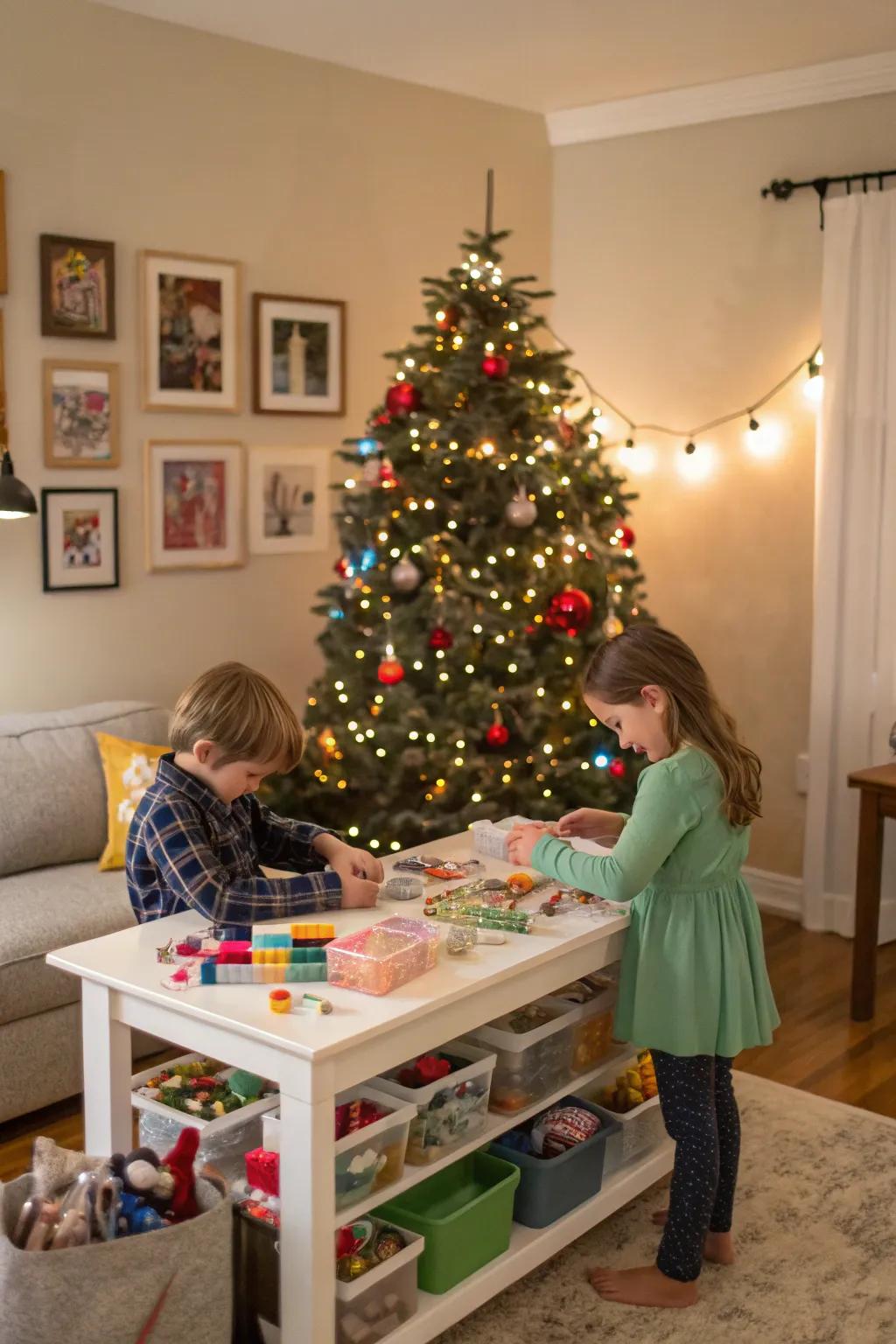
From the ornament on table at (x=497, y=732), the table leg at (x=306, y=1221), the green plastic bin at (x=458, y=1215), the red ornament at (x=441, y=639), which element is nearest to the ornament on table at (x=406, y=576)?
the red ornament at (x=441, y=639)

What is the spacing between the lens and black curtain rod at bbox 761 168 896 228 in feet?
15.0

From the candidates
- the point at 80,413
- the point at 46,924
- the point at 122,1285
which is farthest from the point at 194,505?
the point at 122,1285

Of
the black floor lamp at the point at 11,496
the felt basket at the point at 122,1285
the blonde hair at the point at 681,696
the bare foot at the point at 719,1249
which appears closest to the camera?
the felt basket at the point at 122,1285

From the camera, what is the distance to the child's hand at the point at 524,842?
2670 millimetres

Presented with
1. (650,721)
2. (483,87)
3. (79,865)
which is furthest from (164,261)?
(650,721)

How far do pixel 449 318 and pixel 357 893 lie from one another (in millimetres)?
2333

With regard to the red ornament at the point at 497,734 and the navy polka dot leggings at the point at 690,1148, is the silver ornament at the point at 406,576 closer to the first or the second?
the red ornament at the point at 497,734

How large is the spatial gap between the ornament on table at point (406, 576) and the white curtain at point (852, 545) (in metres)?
1.46

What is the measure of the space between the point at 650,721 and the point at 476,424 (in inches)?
75.0

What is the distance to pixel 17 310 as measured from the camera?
4.07 metres

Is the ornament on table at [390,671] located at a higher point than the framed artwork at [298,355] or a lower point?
lower

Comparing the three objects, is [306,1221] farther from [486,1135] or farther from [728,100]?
[728,100]

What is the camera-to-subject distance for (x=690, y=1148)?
8.36ft

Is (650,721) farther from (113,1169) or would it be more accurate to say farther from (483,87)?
(483,87)
